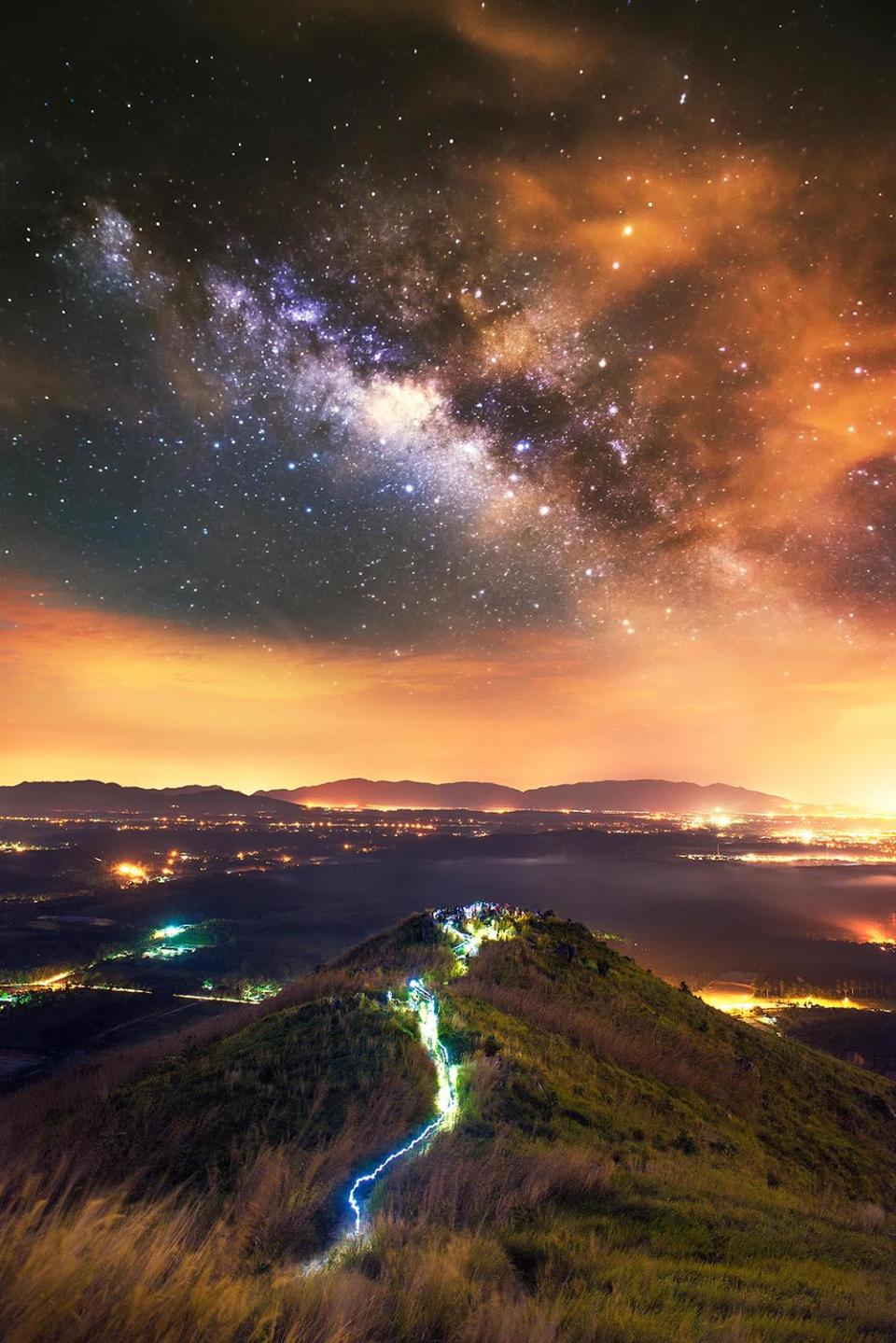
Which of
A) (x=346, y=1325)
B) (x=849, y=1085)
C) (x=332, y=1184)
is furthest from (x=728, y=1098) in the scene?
(x=346, y=1325)

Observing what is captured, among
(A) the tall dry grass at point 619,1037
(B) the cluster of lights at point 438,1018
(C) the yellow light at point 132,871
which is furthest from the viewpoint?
(C) the yellow light at point 132,871

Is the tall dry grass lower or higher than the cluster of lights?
lower

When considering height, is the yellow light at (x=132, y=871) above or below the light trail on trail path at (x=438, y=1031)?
below

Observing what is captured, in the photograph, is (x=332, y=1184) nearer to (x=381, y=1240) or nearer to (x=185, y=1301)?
(x=381, y=1240)

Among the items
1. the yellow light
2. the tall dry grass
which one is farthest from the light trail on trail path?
the yellow light

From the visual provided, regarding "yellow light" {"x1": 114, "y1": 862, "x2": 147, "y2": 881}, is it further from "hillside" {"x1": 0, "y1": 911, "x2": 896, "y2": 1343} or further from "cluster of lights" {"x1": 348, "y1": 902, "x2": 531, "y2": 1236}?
"hillside" {"x1": 0, "y1": 911, "x2": 896, "y2": 1343}

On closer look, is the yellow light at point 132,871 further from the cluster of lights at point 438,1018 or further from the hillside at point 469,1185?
the hillside at point 469,1185

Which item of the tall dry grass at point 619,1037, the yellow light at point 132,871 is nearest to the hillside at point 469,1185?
the tall dry grass at point 619,1037

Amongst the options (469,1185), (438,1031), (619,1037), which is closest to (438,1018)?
(438,1031)

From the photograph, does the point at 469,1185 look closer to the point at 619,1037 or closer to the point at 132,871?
the point at 619,1037

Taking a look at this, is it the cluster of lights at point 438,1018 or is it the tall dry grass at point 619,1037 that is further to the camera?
the tall dry grass at point 619,1037
